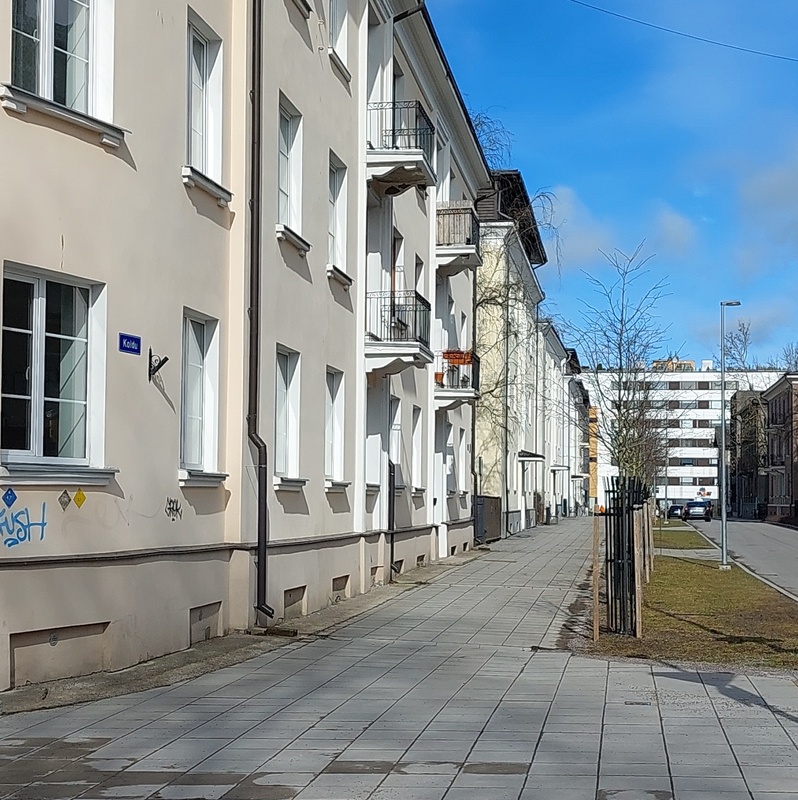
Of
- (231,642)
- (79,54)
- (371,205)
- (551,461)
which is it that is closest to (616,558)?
(231,642)

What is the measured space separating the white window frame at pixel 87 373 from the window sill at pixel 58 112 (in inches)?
52.0

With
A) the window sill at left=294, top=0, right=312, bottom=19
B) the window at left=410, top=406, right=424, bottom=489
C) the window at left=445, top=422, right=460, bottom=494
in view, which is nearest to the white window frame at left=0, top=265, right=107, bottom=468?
the window sill at left=294, top=0, right=312, bottom=19

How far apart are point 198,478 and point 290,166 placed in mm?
5546

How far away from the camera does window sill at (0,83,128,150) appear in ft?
32.2

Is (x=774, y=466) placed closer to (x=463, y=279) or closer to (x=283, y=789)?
(x=463, y=279)

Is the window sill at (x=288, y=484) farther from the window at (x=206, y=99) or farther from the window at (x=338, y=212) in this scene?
the window at (x=338, y=212)

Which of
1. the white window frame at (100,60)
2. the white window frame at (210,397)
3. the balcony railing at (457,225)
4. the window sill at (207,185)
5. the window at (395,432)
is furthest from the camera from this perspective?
the balcony railing at (457,225)

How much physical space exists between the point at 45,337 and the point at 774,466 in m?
101

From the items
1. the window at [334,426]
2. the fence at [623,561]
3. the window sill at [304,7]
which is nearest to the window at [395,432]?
the window at [334,426]

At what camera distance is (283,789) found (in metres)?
6.78

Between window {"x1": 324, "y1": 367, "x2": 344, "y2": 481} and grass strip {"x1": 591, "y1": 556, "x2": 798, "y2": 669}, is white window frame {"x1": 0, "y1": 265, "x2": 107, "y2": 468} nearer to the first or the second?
grass strip {"x1": 591, "y1": 556, "x2": 798, "y2": 669}

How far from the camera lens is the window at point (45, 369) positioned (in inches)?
393

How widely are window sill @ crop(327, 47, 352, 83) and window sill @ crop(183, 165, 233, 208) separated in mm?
5393

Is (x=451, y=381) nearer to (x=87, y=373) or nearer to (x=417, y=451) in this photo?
(x=417, y=451)
